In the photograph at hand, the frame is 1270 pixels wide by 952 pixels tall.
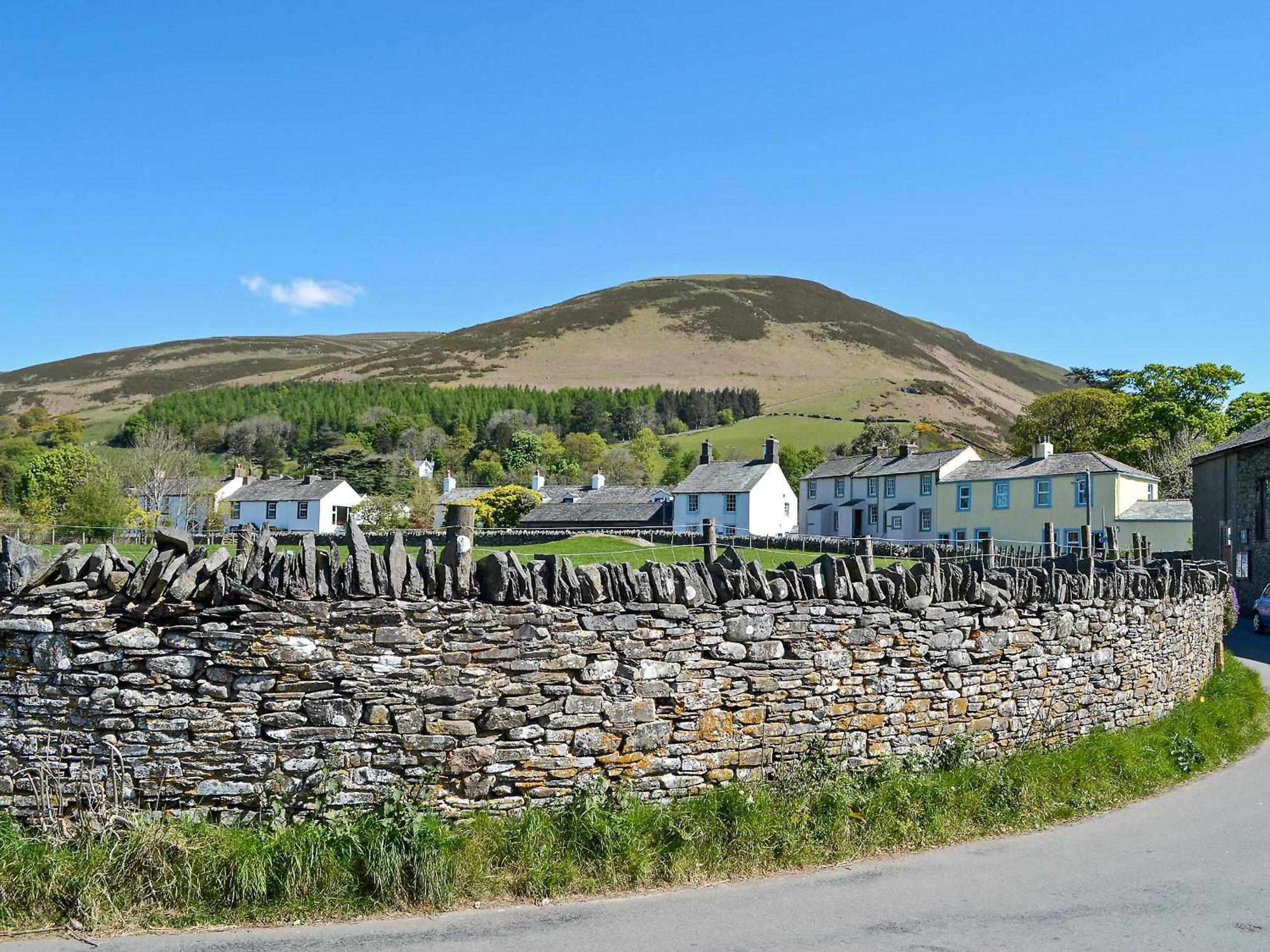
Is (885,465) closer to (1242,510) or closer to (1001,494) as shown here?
(1001,494)

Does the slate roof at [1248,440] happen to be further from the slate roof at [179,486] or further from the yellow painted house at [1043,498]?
the slate roof at [179,486]

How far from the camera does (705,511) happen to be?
233 ft

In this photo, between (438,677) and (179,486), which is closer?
Result: (438,677)

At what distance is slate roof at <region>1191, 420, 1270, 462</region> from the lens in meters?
37.6

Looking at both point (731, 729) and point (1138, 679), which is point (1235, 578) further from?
point (731, 729)

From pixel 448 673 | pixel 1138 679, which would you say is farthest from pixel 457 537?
pixel 1138 679

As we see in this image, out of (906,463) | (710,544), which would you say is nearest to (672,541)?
(906,463)

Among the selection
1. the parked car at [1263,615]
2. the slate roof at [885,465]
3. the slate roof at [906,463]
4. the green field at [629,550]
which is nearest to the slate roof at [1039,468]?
the slate roof at [906,463]

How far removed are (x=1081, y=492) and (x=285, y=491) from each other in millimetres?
63956

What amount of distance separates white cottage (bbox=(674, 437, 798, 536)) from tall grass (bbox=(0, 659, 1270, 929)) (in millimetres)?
58662

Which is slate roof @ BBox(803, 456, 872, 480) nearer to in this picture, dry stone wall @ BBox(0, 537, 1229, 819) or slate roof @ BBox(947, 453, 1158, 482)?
slate roof @ BBox(947, 453, 1158, 482)

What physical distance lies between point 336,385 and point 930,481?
150 m

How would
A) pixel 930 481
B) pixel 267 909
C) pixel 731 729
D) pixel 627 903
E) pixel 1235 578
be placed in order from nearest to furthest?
pixel 267 909, pixel 627 903, pixel 731 729, pixel 1235 578, pixel 930 481

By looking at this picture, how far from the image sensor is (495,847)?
7023 millimetres
